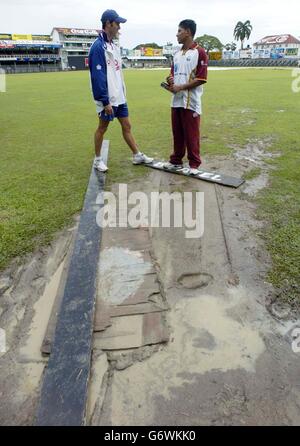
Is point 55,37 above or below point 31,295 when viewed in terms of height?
above

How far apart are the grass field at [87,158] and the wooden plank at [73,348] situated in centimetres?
60

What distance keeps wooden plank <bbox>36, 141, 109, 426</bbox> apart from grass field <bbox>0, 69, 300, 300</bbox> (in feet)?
1.97

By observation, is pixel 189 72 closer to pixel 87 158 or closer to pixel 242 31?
pixel 87 158

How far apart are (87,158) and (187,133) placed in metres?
1.84

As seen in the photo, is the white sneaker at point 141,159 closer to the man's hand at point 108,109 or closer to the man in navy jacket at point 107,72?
the man in navy jacket at point 107,72

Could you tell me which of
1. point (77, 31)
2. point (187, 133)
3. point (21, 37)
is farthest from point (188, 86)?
point (77, 31)

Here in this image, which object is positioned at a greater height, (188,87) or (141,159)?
(188,87)

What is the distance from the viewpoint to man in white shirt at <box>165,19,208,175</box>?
355cm

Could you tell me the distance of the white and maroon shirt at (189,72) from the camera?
356 centimetres

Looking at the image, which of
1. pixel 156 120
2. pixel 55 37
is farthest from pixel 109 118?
pixel 55 37

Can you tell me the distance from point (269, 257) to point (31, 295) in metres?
1.83

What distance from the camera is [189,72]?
365cm

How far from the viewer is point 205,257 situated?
8.24ft
